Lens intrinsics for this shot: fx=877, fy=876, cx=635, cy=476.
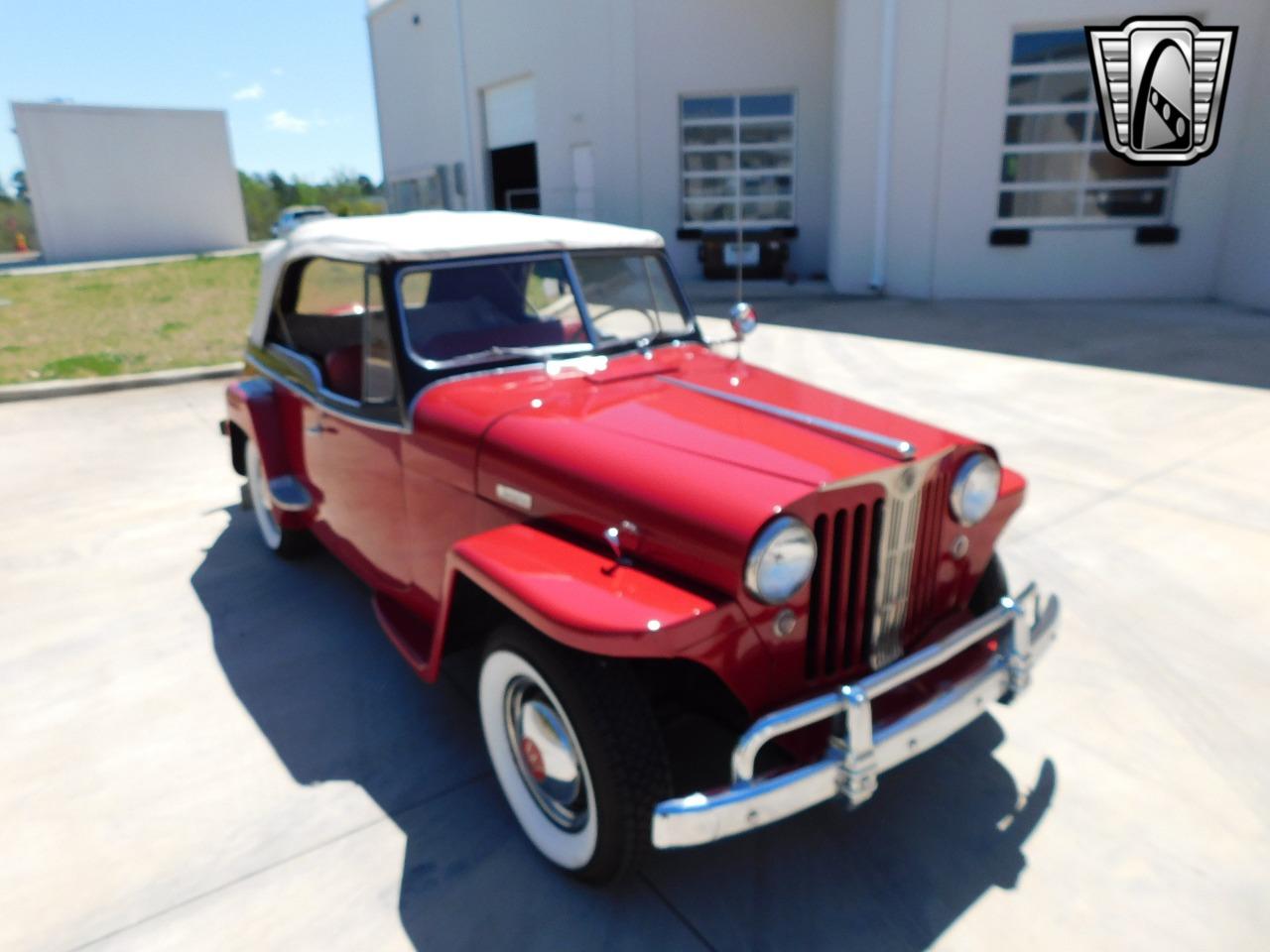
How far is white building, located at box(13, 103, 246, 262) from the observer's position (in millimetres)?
29328

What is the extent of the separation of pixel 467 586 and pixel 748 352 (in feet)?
21.9

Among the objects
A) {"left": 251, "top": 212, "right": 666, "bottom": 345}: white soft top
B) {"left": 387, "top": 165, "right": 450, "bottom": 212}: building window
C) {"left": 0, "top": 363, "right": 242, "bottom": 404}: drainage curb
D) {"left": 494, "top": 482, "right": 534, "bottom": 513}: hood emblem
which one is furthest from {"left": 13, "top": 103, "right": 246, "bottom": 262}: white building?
{"left": 494, "top": 482, "right": 534, "bottom": 513}: hood emblem

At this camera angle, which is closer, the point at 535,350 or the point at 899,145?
Result: the point at 535,350

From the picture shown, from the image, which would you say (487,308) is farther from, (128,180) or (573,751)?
(128,180)

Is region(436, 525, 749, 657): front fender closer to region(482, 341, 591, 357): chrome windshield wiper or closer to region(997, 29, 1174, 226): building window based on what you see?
region(482, 341, 591, 357): chrome windshield wiper

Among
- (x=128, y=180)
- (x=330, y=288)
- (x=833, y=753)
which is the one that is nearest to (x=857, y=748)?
(x=833, y=753)

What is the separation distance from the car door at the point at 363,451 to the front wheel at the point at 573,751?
2.83 feet

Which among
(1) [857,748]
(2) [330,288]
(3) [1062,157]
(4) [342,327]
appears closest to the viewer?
(1) [857,748]

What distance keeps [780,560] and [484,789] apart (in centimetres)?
126

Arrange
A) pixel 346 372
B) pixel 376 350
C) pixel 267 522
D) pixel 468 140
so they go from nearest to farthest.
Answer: pixel 376 350 < pixel 346 372 < pixel 267 522 < pixel 468 140

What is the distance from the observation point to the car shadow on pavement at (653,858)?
215 cm

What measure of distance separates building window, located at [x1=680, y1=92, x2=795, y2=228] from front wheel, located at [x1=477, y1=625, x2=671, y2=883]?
13008 mm

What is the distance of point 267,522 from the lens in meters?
4.40

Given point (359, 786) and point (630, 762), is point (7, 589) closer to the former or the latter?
point (359, 786)
